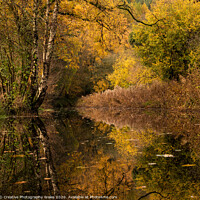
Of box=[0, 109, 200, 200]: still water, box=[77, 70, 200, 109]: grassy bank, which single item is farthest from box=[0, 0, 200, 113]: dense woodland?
box=[0, 109, 200, 200]: still water

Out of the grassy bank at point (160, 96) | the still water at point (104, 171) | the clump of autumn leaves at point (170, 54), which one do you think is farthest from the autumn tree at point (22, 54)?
the still water at point (104, 171)

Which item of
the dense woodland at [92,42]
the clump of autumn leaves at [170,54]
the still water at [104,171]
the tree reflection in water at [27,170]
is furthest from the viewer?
the clump of autumn leaves at [170,54]

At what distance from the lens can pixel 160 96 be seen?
1616 cm

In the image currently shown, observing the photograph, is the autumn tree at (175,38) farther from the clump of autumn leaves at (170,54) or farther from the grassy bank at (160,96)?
the grassy bank at (160,96)

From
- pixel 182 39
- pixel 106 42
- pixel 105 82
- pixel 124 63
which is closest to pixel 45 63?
pixel 106 42

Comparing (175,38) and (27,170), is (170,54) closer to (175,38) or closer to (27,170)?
(175,38)

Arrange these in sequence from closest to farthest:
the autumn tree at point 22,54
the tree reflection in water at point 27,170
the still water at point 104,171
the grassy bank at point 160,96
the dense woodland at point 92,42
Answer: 1. the still water at point 104,171
2. the tree reflection in water at point 27,170
3. the autumn tree at point 22,54
4. the dense woodland at point 92,42
5. the grassy bank at point 160,96

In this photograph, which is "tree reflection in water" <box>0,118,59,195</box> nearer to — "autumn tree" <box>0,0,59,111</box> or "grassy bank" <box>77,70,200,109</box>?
"autumn tree" <box>0,0,59,111</box>

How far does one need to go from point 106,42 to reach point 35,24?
13.1 ft

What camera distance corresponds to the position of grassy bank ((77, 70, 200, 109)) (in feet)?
40.2

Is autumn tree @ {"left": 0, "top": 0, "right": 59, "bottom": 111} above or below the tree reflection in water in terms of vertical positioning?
above

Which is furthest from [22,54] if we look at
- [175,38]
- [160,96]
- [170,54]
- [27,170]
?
[175,38]

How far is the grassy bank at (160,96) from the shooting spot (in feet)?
40.2

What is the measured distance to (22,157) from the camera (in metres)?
3.81
